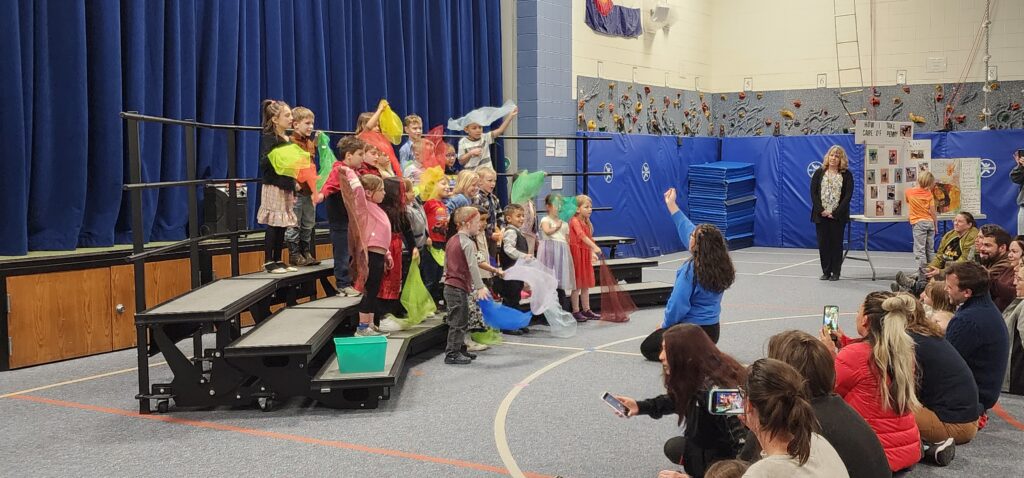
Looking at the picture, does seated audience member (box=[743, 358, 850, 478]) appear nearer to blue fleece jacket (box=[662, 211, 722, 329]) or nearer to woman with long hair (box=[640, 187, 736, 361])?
woman with long hair (box=[640, 187, 736, 361])

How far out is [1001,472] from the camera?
15.6ft

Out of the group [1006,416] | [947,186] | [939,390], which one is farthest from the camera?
[947,186]

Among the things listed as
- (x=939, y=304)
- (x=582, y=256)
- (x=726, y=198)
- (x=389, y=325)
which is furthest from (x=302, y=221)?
(x=726, y=198)

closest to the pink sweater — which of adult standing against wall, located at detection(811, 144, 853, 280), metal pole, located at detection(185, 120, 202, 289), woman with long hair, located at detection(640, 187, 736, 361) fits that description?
metal pole, located at detection(185, 120, 202, 289)

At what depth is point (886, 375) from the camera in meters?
4.39

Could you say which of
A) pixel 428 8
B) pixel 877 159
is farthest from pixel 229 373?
pixel 877 159

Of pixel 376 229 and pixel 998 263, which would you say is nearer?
pixel 998 263

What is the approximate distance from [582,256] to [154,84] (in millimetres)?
4249

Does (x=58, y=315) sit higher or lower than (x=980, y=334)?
lower

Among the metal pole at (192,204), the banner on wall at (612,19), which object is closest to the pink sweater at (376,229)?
the metal pole at (192,204)

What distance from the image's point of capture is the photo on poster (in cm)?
1267

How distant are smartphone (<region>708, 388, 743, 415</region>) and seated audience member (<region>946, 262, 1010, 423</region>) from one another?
2.95 meters

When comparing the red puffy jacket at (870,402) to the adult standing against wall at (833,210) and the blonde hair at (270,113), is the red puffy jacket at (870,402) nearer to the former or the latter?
the blonde hair at (270,113)

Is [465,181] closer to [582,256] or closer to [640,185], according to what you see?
[582,256]
